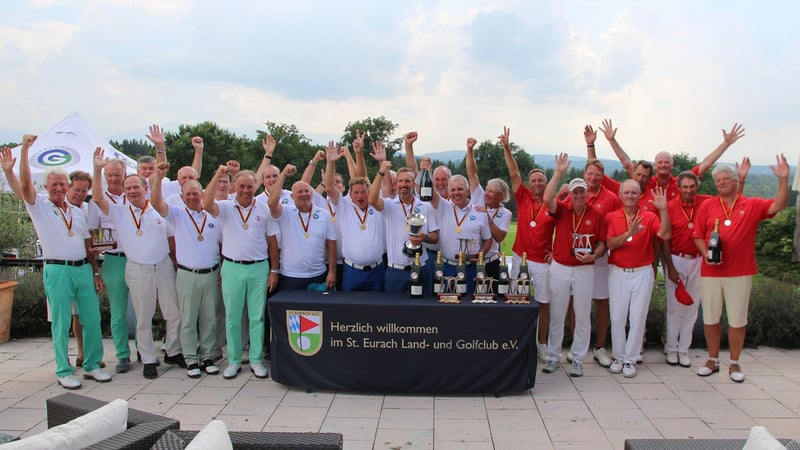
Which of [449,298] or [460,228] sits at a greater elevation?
[460,228]

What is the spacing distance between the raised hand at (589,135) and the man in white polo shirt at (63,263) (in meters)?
5.30

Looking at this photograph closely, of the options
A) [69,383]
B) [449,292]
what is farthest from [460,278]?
[69,383]

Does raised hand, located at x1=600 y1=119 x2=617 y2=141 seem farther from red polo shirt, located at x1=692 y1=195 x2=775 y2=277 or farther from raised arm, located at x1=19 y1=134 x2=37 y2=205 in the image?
raised arm, located at x1=19 y1=134 x2=37 y2=205

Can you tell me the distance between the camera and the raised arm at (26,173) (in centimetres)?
481

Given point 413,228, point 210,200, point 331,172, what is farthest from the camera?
point 331,172

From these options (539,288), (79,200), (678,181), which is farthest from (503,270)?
(79,200)

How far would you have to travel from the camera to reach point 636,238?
547cm

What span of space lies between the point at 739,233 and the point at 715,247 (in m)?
0.28

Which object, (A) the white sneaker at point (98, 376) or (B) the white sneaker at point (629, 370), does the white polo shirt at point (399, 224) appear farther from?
(A) the white sneaker at point (98, 376)

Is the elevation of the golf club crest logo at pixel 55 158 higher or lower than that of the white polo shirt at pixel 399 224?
higher

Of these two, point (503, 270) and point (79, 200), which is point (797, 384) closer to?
point (503, 270)

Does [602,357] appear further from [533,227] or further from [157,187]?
[157,187]

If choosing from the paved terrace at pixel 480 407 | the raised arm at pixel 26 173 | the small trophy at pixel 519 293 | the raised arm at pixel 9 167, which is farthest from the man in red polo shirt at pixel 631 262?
the raised arm at pixel 9 167

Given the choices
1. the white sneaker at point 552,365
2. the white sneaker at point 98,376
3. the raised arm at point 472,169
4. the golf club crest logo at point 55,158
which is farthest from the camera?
the golf club crest logo at point 55,158
